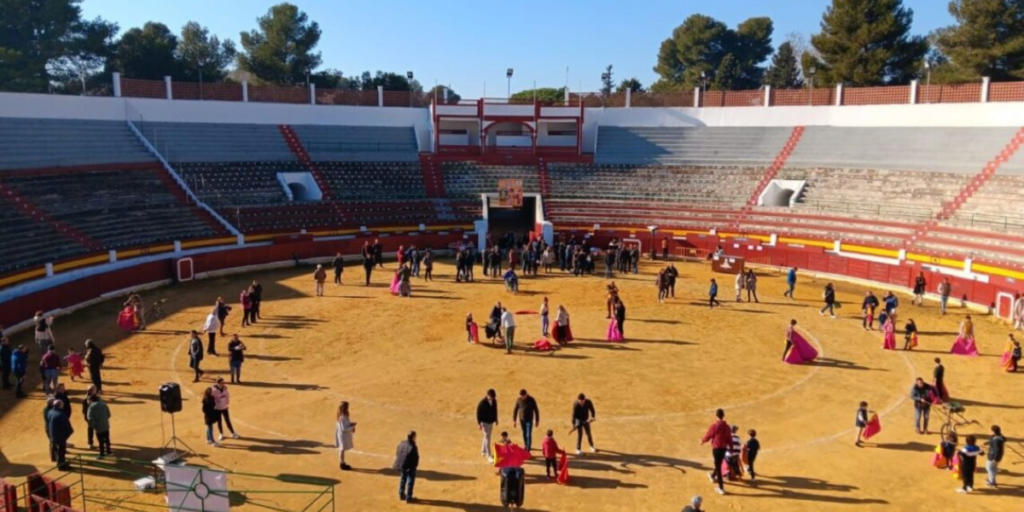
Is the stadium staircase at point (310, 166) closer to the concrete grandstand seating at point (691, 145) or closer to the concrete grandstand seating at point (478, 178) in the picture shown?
the concrete grandstand seating at point (478, 178)

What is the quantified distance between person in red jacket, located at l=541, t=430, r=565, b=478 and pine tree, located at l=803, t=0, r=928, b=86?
184 ft

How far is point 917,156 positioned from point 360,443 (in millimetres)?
39569

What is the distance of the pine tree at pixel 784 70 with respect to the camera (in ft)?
327

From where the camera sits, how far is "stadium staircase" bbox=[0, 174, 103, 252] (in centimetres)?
3328

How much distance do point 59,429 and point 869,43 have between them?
62374mm

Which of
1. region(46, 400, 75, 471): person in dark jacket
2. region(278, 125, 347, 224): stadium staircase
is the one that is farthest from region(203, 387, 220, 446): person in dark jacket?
region(278, 125, 347, 224): stadium staircase

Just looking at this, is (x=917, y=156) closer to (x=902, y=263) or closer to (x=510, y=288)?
(x=902, y=263)

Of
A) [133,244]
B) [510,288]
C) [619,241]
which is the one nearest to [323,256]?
[133,244]

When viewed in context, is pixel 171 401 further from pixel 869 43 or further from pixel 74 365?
pixel 869 43

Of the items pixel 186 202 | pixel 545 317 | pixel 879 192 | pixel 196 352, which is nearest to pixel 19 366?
pixel 196 352

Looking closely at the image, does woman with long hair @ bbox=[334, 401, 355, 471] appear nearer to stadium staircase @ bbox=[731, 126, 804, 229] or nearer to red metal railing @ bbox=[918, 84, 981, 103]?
stadium staircase @ bbox=[731, 126, 804, 229]

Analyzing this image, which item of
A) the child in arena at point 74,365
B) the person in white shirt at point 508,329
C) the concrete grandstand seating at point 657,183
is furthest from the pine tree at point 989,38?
the child in arena at point 74,365

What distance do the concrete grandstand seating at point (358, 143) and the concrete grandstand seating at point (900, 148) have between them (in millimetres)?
26332

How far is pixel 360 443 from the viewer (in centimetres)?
1669
